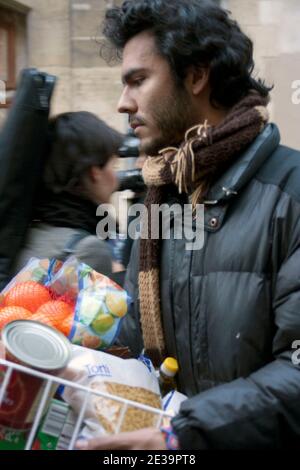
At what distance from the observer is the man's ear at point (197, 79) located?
1.83 metres

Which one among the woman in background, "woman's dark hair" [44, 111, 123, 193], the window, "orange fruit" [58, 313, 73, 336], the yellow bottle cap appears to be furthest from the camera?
the window

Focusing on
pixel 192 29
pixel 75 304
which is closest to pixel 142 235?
pixel 75 304

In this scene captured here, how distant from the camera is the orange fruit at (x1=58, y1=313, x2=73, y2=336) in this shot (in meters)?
1.65

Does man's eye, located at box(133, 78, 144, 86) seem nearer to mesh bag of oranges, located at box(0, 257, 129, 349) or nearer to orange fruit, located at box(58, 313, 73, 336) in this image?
mesh bag of oranges, located at box(0, 257, 129, 349)

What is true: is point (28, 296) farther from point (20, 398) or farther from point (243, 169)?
point (243, 169)

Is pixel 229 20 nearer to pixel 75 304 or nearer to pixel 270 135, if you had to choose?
pixel 270 135

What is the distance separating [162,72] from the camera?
182 centimetres

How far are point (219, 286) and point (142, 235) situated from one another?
0.35 meters

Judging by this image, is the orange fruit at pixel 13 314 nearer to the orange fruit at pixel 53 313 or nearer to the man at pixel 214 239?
the orange fruit at pixel 53 313

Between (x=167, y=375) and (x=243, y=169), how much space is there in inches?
22.6

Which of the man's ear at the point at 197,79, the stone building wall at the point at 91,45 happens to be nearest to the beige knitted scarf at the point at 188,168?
the man's ear at the point at 197,79

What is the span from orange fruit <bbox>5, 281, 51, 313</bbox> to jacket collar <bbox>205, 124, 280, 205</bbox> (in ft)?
1.59

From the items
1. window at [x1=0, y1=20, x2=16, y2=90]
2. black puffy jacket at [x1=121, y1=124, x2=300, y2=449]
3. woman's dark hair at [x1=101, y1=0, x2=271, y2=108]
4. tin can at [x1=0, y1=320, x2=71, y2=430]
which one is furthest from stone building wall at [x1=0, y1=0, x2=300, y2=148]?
tin can at [x1=0, y1=320, x2=71, y2=430]

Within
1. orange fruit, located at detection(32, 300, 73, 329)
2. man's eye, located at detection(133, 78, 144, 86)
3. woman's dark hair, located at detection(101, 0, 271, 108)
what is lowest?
orange fruit, located at detection(32, 300, 73, 329)
